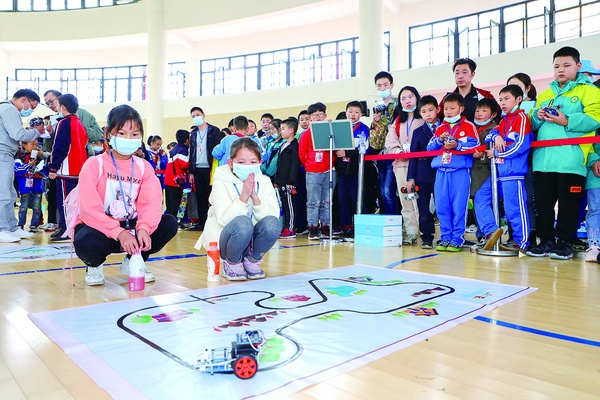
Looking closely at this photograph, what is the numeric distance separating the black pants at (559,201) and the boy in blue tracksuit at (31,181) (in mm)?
5802

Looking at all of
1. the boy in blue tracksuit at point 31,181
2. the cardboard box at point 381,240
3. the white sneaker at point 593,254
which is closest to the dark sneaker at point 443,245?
the cardboard box at point 381,240

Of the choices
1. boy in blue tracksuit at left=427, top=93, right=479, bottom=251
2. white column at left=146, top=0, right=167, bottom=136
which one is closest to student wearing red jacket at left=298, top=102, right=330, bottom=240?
boy in blue tracksuit at left=427, top=93, right=479, bottom=251

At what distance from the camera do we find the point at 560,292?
84.7 inches

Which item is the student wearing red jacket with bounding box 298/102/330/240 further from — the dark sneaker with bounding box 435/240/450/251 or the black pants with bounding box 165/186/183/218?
the black pants with bounding box 165/186/183/218

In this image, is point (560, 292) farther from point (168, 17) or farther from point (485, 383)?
point (168, 17)

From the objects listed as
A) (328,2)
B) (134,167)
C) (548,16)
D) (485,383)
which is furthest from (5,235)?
(548,16)

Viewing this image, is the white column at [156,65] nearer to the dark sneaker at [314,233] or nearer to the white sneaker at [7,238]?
the white sneaker at [7,238]

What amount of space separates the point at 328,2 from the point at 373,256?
11.0m

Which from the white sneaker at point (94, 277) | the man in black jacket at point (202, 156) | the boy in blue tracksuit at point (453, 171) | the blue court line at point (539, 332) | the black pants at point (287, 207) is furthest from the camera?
the man in black jacket at point (202, 156)

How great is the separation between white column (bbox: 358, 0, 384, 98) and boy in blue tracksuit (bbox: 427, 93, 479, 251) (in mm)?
7890

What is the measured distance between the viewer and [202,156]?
5.80 meters

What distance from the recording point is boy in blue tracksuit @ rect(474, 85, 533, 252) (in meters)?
3.48

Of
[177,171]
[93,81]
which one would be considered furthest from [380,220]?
[93,81]

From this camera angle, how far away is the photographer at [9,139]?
14.1 feet
